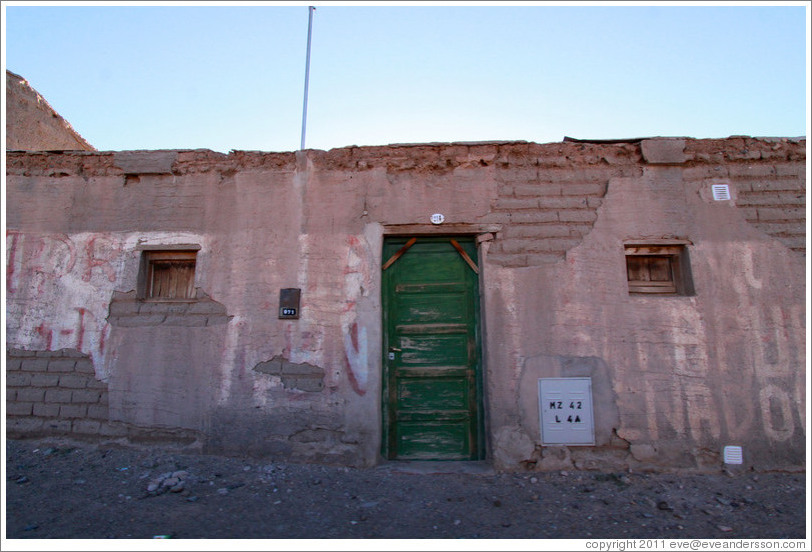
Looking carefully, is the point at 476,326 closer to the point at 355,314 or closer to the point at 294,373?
the point at 355,314

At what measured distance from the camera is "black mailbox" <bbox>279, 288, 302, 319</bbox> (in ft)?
14.7

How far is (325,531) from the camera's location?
123 inches

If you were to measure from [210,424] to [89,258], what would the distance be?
2055mm

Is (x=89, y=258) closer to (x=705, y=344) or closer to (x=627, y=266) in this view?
(x=627, y=266)

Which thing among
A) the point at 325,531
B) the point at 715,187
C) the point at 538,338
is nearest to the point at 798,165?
the point at 715,187

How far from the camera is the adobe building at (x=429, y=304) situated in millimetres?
4254

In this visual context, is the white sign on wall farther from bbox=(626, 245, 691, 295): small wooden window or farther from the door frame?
bbox=(626, 245, 691, 295): small wooden window

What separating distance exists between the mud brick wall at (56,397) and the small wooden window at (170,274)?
2.85 ft

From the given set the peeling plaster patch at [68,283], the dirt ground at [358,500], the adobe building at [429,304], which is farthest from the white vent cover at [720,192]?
the peeling plaster patch at [68,283]

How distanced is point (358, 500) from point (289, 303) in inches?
70.9

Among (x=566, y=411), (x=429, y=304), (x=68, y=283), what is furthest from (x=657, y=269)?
(x=68, y=283)

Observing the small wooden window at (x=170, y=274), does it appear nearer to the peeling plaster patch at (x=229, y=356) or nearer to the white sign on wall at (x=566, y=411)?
the peeling plaster patch at (x=229, y=356)

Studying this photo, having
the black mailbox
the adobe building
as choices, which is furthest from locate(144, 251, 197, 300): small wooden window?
A: the black mailbox

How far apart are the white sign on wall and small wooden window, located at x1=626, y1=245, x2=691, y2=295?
1.09 m
